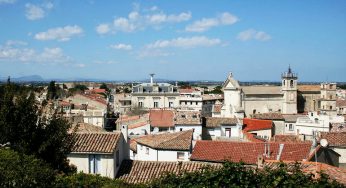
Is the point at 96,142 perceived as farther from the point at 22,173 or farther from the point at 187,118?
the point at 187,118

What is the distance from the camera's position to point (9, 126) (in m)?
16.5

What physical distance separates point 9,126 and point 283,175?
10348mm

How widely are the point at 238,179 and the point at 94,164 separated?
36.3 ft

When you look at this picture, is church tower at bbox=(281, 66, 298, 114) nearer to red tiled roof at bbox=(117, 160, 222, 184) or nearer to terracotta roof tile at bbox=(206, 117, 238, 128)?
terracotta roof tile at bbox=(206, 117, 238, 128)

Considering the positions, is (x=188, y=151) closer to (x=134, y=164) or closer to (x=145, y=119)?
(x=134, y=164)

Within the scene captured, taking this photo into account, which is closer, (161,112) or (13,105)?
(13,105)

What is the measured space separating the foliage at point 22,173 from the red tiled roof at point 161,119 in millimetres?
36424

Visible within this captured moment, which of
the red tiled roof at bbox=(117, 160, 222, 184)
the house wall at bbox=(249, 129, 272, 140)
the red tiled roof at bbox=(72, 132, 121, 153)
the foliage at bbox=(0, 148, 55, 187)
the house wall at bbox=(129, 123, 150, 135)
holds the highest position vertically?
the foliage at bbox=(0, 148, 55, 187)

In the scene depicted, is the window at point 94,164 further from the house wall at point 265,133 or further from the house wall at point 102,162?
the house wall at point 265,133

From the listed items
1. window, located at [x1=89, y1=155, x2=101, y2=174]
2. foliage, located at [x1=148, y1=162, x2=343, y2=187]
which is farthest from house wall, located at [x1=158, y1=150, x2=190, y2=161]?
foliage, located at [x1=148, y1=162, x2=343, y2=187]

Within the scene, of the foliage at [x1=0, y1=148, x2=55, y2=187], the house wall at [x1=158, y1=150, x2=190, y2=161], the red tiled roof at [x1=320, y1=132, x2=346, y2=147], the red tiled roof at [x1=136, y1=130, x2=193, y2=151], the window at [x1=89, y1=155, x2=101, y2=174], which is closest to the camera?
the foliage at [x1=0, y1=148, x2=55, y2=187]

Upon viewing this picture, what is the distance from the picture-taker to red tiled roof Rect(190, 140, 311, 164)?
26.3 metres

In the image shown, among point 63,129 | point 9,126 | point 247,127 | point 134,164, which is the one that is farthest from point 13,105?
point 247,127

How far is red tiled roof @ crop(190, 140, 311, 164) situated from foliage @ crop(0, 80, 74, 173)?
465 inches
